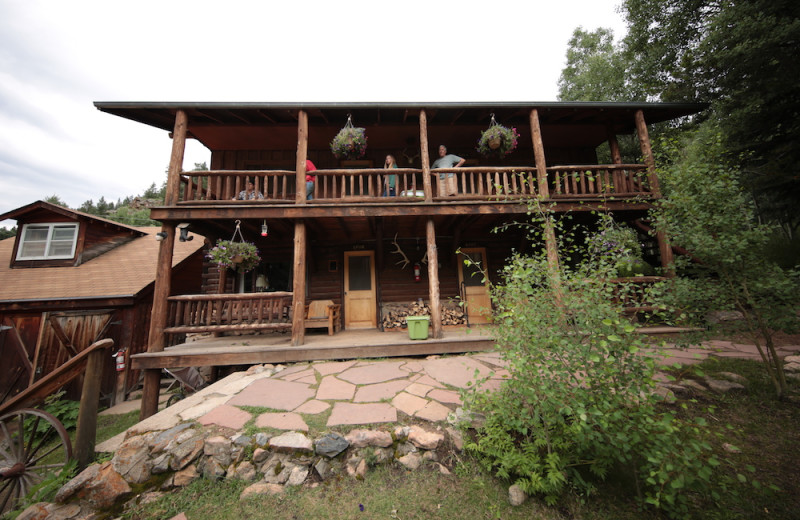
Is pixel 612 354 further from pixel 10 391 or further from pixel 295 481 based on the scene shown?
pixel 10 391

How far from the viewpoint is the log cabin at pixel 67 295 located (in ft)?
25.3

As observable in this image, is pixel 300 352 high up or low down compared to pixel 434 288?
down

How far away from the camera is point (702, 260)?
11.6ft

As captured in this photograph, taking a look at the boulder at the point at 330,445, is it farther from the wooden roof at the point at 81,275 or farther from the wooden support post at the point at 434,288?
the wooden roof at the point at 81,275

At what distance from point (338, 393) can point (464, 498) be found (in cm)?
197

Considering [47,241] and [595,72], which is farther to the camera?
[595,72]

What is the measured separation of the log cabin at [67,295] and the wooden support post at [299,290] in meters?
6.27

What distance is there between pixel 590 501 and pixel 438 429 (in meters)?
1.26

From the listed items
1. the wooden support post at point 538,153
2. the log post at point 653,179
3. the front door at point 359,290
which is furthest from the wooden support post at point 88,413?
the log post at point 653,179

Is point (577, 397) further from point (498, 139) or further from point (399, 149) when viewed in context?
point (399, 149)

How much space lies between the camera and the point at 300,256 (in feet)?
19.4

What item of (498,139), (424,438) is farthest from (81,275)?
(498,139)

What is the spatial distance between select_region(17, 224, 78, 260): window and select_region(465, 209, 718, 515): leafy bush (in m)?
13.7

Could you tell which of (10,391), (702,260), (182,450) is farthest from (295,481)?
(10,391)
